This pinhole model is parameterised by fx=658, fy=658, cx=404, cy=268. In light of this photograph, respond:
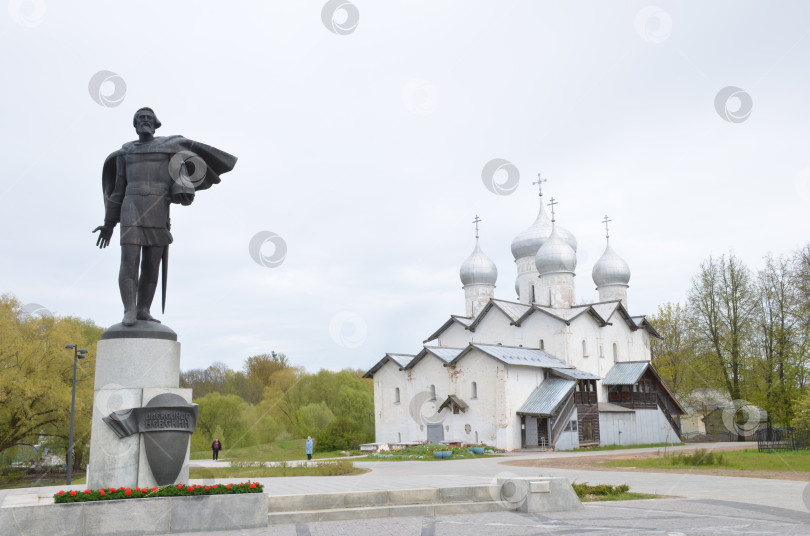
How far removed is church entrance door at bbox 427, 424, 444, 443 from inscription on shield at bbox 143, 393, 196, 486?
3119 cm

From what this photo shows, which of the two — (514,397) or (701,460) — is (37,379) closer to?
(514,397)

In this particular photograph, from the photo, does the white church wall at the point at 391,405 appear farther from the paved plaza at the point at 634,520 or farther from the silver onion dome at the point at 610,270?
the paved plaza at the point at 634,520

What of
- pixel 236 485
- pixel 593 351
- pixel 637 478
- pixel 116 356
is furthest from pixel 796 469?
pixel 593 351

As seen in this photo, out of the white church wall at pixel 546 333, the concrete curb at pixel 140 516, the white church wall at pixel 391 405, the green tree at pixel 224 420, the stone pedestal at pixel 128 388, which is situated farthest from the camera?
the green tree at pixel 224 420

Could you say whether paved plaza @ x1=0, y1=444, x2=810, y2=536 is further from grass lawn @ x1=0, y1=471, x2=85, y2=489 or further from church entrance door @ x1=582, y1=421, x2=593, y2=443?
church entrance door @ x1=582, y1=421, x2=593, y2=443

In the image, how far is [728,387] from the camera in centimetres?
3997

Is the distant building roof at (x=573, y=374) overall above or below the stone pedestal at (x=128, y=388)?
above

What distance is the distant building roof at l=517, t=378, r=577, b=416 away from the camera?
1433 inches

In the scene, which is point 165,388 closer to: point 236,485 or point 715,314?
point 236,485

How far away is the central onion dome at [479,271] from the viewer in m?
50.9

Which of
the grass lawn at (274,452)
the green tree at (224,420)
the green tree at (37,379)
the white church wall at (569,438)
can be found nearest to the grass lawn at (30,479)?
the green tree at (37,379)

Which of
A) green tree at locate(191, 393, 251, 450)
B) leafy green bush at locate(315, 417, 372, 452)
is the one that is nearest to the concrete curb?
leafy green bush at locate(315, 417, 372, 452)

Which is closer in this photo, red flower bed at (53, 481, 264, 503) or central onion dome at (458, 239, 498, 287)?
red flower bed at (53, 481, 264, 503)

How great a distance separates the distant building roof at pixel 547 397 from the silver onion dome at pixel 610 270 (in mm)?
15400
